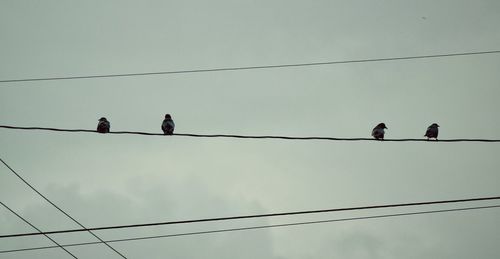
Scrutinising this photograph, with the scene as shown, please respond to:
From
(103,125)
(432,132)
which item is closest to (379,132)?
(432,132)

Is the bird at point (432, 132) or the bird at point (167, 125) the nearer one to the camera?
the bird at point (167, 125)

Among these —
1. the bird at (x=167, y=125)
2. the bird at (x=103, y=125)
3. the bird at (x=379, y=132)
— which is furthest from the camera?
the bird at (x=379, y=132)

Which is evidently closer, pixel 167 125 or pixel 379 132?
pixel 167 125

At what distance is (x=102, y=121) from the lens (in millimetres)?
18000

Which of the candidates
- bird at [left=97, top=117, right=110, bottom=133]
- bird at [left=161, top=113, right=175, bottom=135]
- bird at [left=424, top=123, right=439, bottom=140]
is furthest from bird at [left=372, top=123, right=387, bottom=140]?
bird at [left=97, top=117, right=110, bottom=133]

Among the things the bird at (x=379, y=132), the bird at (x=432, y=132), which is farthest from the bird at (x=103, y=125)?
the bird at (x=432, y=132)

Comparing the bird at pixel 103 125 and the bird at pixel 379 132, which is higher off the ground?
the bird at pixel 379 132

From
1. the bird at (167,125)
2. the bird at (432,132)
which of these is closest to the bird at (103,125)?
the bird at (167,125)

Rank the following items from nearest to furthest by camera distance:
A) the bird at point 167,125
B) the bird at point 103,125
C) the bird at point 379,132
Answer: the bird at point 167,125 → the bird at point 103,125 → the bird at point 379,132

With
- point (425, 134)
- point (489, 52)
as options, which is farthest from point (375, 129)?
point (489, 52)

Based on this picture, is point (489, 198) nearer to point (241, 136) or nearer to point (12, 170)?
point (241, 136)

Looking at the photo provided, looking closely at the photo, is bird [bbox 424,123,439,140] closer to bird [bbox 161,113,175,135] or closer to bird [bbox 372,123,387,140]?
bird [bbox 372,123,387,140]

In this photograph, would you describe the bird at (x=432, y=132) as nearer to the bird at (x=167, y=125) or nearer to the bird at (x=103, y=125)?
the bird at (x=167, y=125)

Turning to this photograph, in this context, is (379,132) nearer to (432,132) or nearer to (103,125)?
(432,132)
